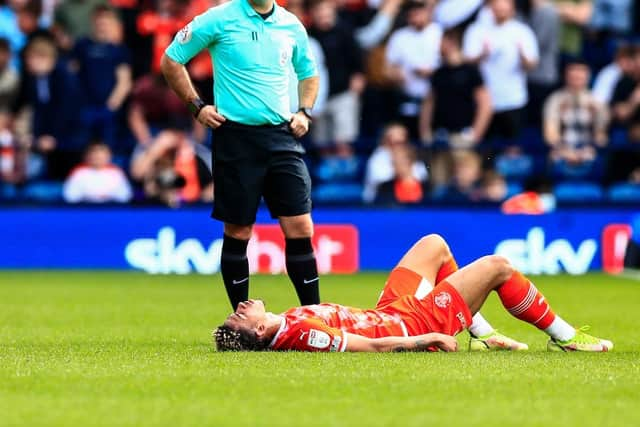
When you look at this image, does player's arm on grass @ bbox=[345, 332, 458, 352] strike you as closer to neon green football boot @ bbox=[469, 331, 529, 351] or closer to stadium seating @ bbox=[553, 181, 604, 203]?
neon green football boot @ bbox=[469, 331, 529, 351]

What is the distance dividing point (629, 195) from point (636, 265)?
1161mm

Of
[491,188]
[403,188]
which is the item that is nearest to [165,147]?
[403,188]

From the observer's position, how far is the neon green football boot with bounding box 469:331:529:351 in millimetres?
8812

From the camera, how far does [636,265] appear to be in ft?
60.8

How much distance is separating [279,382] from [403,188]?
38.8 ft

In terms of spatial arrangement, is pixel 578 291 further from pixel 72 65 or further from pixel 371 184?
pixel 72 65

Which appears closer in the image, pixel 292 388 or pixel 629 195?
pixel 292 388

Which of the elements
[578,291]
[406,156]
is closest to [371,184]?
[406,156]

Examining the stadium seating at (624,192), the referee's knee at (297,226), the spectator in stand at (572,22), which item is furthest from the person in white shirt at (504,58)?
the referee's knee at (297,226)

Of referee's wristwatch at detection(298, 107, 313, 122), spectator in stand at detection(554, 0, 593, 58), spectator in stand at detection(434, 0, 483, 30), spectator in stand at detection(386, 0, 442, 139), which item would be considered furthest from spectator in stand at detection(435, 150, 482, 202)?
referee's wristwatch at detection(298, 107, 313, 122)

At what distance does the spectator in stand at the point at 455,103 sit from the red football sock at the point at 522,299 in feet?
33.5

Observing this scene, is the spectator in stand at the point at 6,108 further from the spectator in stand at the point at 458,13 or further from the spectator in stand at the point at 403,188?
the spectator in stand at the point at 458,13

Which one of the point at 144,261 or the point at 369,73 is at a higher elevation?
the point at 369,73

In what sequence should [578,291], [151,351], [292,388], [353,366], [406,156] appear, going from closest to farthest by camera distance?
[292,388] → [353,366] → [151,351] → [578,291] → [406,156]
